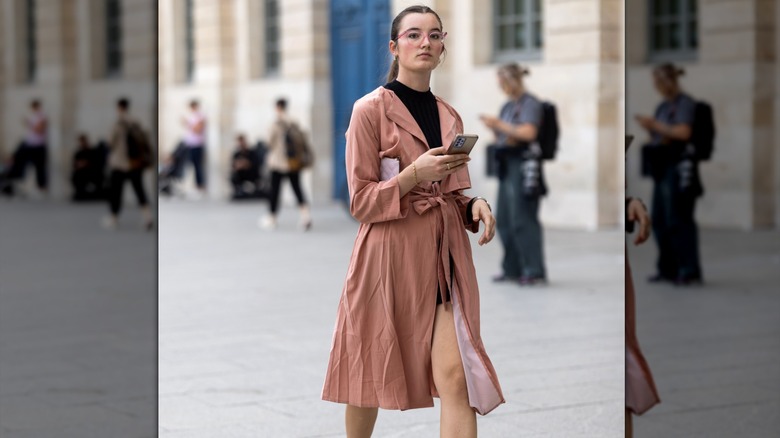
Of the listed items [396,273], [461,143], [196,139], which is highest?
[196,139]

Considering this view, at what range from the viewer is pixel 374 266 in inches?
160

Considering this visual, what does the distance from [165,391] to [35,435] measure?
153cm

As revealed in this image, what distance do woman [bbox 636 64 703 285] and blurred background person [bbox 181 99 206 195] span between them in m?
17.4

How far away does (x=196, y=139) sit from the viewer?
955 inches

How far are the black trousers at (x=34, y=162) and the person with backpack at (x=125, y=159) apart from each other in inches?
3.9

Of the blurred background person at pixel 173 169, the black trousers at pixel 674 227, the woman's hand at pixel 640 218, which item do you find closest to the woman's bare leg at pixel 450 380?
the woman's hand at pixel 640 218

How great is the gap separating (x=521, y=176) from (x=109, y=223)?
8581 mm

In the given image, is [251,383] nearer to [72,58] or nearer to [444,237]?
[444,237]

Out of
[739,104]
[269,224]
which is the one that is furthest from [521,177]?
[269,224]

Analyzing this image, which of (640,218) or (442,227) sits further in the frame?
(442,227)

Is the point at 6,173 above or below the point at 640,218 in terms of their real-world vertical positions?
above

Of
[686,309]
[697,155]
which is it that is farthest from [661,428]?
[697,155]

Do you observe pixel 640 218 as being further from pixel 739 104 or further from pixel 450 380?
pixel 739 104

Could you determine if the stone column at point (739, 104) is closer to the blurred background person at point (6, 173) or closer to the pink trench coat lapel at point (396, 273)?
the pink trench coat lapel at point (396, 273)
